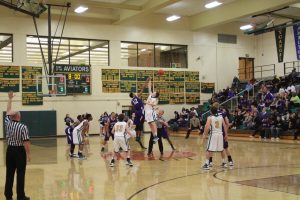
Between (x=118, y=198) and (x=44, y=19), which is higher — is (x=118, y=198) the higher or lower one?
the lower one

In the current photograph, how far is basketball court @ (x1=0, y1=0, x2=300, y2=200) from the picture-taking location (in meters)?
16.8

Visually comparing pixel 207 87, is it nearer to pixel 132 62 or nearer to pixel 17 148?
pixel 132 62

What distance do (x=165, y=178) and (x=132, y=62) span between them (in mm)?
21106

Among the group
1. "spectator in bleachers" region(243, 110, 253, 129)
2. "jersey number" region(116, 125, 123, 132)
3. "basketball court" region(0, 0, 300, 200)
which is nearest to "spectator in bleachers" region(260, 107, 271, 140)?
"basketball court" region(0, 0, 300, 200)

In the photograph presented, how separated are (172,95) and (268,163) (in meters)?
19.5

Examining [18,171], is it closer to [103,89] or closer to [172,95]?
[103,89]

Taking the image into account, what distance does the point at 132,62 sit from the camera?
98.9 ft

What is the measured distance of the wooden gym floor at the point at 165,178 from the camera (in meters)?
7.69

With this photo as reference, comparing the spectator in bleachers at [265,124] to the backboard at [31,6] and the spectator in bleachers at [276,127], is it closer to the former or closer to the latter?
the spectator in bleachers at [276,127]

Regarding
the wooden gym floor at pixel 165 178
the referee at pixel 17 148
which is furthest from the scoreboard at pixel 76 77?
the referee at pixel 17 148

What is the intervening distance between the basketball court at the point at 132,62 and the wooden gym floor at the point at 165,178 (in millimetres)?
231

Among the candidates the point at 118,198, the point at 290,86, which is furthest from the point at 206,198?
the point at 290,86

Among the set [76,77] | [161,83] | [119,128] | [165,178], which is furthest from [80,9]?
[165,178]

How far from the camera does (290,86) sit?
2477 cm
